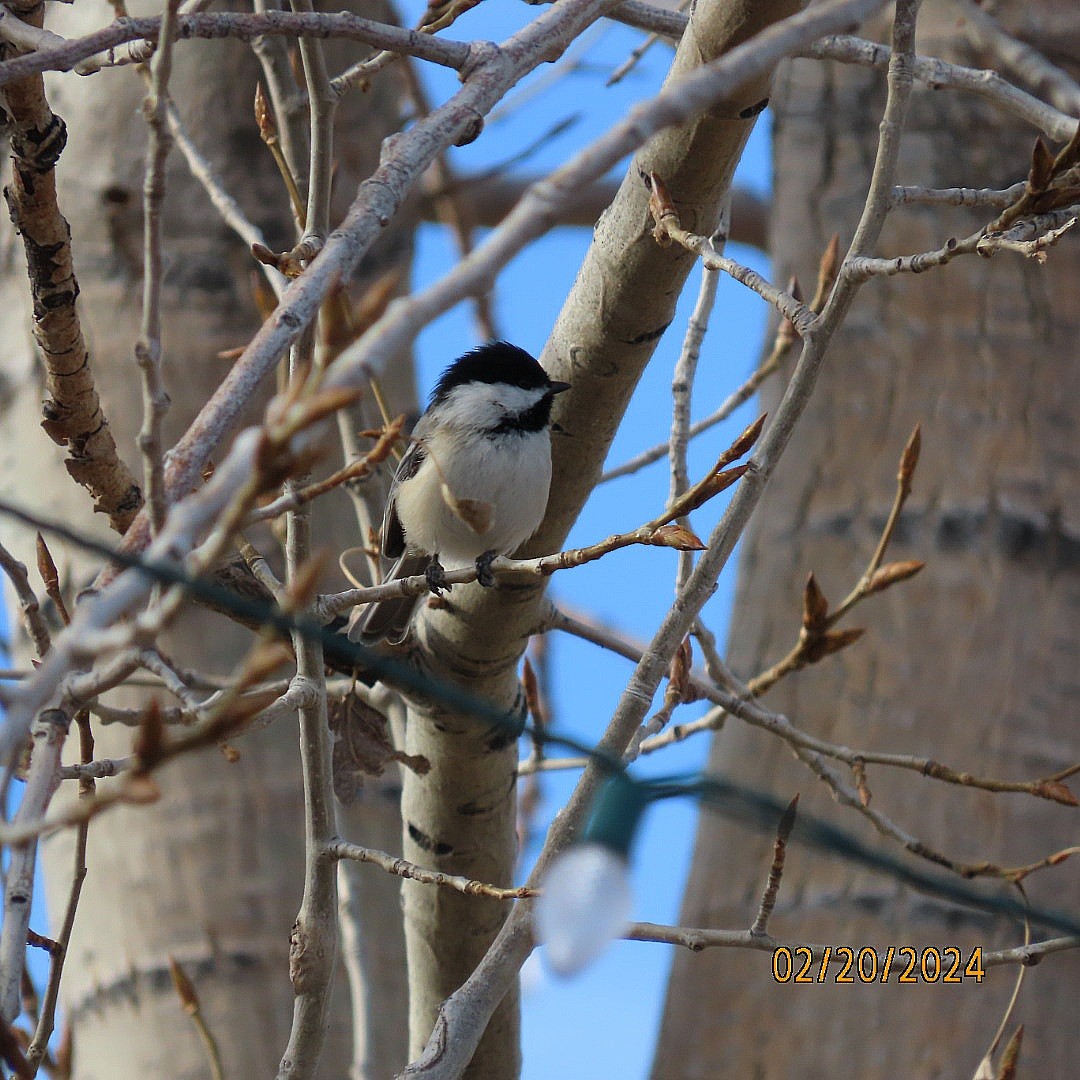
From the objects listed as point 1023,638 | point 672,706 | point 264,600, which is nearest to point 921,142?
point 1023,638

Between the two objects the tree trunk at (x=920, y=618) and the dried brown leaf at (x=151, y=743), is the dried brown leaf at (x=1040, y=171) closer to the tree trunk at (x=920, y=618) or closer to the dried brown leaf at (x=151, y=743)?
the dried brown leaf at (x=151, y=743)

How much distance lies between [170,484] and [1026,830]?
2698 mm

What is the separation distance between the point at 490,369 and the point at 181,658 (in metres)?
1.14

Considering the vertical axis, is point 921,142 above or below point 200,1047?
above

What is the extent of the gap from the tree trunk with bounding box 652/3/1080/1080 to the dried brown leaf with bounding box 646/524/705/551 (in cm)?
176

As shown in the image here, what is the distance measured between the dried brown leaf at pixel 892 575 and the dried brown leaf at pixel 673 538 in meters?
0.66

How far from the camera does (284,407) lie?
1087 mm

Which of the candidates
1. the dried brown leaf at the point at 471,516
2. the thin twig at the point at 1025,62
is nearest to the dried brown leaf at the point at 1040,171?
the dried brown leaf at the point at 471,516

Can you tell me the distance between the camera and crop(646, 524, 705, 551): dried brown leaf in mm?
1808

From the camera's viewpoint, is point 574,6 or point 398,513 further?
point 398,513

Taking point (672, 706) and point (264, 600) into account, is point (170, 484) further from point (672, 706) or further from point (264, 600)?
point (672, 706)

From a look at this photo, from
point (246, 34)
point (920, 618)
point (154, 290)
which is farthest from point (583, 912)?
point (920, 618)

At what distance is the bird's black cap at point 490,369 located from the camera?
3162 millimetres

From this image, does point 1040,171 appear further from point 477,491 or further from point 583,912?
point 477,491
